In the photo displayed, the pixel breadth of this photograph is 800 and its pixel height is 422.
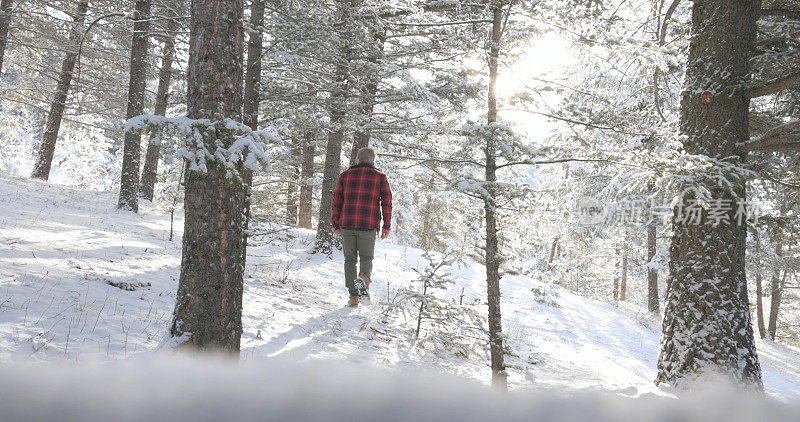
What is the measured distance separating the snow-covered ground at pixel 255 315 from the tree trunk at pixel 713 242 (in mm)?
1122

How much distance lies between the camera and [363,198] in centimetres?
593

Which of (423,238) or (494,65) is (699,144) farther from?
(423,238)

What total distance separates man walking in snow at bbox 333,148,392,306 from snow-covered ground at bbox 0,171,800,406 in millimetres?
884

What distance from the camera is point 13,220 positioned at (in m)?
6.70

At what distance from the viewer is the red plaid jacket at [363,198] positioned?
5.94 metres

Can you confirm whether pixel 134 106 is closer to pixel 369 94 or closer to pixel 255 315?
pixel 369 94

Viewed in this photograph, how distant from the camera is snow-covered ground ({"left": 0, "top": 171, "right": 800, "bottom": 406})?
307 cm

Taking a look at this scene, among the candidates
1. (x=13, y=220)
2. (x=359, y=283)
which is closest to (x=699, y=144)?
(x=359, y=283)

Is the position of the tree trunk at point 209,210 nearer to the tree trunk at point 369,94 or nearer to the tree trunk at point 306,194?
the tree trunk at point 369,94

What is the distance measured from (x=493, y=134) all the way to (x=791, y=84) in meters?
3.17

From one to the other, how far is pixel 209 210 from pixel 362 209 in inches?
125

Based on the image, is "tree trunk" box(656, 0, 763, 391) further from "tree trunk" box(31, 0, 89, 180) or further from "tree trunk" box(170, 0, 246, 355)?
"tree trunk" box(31, 0, 89, 180)

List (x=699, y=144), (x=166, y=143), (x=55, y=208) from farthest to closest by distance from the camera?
(x=55, y=208), (x=699, y=144), (x=166, y=143)

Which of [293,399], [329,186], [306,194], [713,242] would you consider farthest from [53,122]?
[713,242]
